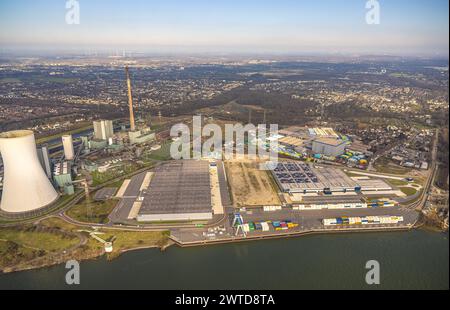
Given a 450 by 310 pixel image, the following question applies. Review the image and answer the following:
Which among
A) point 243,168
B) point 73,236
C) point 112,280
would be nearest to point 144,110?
point 243,168

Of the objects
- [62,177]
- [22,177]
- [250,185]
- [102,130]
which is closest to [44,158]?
[62,177]

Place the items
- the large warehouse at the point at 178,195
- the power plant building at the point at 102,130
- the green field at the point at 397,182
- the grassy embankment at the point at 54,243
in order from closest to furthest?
the grassy embankment at the point at 54,243 < the large warehouse at the point at 178,195 < the green field at the point at 397,182 < the power plant building at the point at 102,130

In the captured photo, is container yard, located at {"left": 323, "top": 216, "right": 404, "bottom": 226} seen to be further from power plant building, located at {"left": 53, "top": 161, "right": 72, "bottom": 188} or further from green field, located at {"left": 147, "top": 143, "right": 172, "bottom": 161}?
power plant building, located at {"left": 53, "top": 161, "right": 72, "bottom": 188}

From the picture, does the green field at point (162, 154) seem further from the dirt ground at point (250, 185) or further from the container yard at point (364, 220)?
the container yard at point (364, 220)

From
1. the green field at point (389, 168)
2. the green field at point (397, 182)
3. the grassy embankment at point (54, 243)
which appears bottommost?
the grassy embankment at point (54, 243)

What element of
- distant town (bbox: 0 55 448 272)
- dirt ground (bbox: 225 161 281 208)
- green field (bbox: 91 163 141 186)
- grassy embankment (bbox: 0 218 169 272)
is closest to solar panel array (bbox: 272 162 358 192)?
distant town (bbox: 0 55 448 272)

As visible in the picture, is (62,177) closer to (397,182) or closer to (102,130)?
(102,130)

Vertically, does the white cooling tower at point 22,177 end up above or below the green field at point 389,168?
above

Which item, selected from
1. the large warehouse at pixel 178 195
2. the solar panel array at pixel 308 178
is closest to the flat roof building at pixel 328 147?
the solar panel array at pixel 308 178

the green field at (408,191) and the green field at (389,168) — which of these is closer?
the green field at (408,191)
